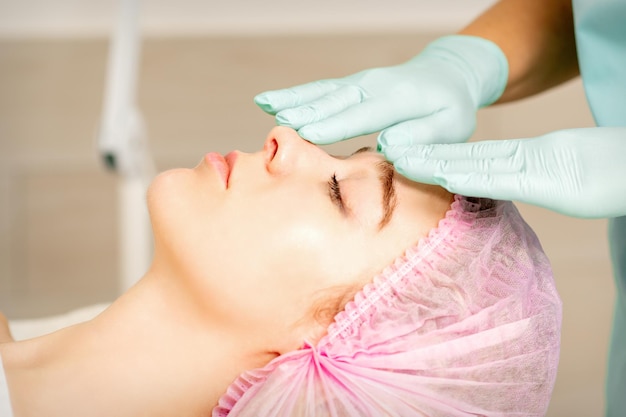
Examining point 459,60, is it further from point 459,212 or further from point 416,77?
point 459,212

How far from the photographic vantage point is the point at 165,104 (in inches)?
102

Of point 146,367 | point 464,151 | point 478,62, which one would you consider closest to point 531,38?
point 478,62

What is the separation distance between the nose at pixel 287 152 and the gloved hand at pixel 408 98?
0.02 metres

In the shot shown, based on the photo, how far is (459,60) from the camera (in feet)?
4.69

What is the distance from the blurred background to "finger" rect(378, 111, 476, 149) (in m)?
0.84

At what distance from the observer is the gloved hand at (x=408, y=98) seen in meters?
1.23

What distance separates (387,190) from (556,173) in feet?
0.89

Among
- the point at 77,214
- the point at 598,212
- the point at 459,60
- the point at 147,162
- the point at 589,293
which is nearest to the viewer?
the point at 598,212

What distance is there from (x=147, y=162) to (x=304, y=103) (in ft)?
2.32

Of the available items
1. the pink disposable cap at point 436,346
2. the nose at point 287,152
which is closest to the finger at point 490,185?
the pink disposable cap at point 436,346

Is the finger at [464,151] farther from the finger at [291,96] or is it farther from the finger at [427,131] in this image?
the finger at [291,96]

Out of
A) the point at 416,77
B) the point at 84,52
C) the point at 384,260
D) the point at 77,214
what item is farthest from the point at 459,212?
the point at 84,52

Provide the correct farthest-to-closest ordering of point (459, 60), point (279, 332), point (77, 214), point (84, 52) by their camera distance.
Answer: point (84, 52), point (77, 214), point (459, 60), point (279, 332)

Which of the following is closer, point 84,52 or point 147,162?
point 147,162
